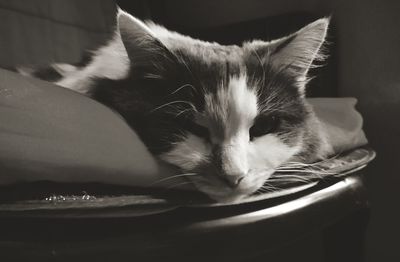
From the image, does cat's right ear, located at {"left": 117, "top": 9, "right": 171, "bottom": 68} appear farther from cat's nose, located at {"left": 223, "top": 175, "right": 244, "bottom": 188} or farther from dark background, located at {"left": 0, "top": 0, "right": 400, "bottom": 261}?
dark background, located at {"left": 0, "top": 0, "right": 400, "bottom": 261}

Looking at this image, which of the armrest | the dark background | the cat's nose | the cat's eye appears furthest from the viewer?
the dark background

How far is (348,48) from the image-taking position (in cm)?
118

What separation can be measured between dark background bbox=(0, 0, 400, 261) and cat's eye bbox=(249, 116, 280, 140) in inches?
17.7

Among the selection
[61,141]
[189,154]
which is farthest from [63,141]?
[189,154]

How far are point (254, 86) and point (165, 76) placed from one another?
0.13 m

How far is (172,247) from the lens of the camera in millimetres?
435

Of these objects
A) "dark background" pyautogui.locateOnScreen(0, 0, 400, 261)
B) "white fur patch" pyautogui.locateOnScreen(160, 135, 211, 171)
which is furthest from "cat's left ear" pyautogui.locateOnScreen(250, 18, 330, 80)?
"dark background" pyautogui.locateOnScreen(0, 0, 400, 261)

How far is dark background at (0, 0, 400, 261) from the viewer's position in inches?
43.4

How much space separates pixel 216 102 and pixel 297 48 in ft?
0.67

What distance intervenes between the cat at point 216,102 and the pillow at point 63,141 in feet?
0.24

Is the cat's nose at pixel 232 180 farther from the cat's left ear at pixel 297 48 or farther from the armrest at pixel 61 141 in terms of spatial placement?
the cat's left ear at pixel 297 48

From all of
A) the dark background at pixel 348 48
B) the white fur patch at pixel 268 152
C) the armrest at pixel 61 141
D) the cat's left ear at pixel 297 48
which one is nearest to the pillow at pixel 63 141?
the armrest at pixel 61 141

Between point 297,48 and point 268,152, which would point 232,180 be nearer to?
point 268,152

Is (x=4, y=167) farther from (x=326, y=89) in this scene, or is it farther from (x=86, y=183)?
(x=326, y=89)
